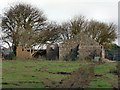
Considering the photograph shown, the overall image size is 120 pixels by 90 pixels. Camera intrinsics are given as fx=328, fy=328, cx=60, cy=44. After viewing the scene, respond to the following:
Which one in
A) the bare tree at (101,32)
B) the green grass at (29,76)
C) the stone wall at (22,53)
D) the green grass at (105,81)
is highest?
the bare tree at (101,32)

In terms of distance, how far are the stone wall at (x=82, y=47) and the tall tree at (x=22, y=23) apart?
18.4 ft

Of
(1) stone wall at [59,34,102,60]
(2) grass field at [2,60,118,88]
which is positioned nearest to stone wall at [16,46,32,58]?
(1) stone wall at [59,34,102,60]

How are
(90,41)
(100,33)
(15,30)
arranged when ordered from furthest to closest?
(100,33)
(15,30)
(90,41)

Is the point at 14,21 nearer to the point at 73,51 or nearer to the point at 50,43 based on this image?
the point at 50,43

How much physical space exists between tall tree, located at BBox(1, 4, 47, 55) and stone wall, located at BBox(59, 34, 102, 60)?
221 inches

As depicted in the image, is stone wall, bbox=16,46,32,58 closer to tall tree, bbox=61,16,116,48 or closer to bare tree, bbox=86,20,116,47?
tall tree, bbox=61,16,116,48

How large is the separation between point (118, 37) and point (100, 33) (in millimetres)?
3816

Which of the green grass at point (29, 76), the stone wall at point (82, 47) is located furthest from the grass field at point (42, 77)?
the stone wall at point (82, 47)

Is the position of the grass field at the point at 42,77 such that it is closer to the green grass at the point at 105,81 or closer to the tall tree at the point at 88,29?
the green grass at the point at 105,81

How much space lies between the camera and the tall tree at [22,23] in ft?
174

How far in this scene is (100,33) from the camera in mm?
60031

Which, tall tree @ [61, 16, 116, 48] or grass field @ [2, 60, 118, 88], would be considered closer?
grass field @ [2, 60, 118, 88]

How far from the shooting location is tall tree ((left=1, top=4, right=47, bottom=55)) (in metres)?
53.2

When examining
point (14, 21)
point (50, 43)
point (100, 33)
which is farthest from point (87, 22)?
point (14, 21)
